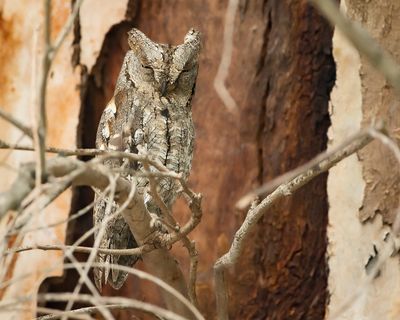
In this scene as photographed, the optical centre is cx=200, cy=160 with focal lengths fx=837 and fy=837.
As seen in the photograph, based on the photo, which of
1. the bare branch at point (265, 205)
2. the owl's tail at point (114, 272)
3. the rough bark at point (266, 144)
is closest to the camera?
the bare branch at point (265, 205)

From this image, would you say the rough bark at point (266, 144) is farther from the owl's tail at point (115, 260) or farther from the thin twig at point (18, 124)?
the thin twig at point (18, 124)

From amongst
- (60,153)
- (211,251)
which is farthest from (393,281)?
(60,153)

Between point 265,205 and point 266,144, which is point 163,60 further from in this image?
point 265,205

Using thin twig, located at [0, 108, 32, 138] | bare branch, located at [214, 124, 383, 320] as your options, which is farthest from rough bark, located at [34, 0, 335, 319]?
thin twig, located at [0, 108, 32, 138]

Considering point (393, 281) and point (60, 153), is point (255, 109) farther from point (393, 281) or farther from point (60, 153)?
point (60, 153)

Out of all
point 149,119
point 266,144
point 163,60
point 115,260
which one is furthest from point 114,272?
point 266,144

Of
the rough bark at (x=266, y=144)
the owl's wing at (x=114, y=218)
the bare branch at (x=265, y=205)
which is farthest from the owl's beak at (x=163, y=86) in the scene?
the bare branch at (x=265, y=205)

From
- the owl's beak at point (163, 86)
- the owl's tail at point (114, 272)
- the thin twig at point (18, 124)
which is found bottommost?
the thin twig at point (18, 124)
